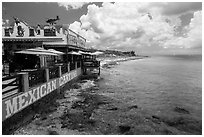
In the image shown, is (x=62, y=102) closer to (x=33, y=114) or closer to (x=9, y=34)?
(x=33, y=114)

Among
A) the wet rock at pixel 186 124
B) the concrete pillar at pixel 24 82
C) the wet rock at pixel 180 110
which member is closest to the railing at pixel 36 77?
the concrete pillar at pixel 24 82

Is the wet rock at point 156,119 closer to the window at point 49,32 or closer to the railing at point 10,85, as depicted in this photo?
the railing at point 10,85

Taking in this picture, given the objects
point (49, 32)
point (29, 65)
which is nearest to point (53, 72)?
point (29, 65)

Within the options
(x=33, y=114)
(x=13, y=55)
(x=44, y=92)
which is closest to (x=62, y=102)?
(x=44, y=92)

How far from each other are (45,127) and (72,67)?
10.4m

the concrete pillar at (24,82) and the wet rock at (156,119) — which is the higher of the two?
the concrete pillar at (24,82)

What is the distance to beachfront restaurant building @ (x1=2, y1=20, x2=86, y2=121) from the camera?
8.48 m

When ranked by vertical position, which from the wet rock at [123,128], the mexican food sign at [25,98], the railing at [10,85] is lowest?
the wet rock at [123,128]

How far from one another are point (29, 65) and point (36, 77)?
21.3ft

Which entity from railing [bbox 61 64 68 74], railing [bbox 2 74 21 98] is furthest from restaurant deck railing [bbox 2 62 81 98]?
railing [bbox 61 64 68 74]

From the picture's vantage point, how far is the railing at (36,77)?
33.4ft

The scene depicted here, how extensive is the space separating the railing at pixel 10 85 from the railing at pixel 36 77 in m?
1.10

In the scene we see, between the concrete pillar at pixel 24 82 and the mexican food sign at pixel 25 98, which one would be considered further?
the concrete pillar at pixel 24 82

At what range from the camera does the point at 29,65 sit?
1675cm
